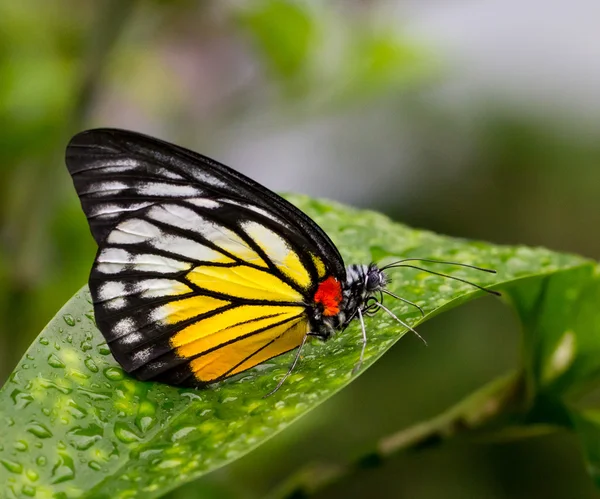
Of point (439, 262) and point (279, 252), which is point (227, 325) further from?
point (439, 262)

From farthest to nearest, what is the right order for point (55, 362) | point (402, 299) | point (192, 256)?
point (192, 256), point (402, 299), point (55, 362)

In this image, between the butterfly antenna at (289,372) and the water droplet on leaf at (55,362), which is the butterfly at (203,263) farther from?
the water droplet on leaf at (55,362)

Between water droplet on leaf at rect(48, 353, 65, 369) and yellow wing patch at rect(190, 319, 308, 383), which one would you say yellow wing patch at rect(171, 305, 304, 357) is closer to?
yellow wing patch at rect(190, 319, 308, 383)

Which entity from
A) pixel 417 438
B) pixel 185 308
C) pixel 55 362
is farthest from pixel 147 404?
pixel 417 438

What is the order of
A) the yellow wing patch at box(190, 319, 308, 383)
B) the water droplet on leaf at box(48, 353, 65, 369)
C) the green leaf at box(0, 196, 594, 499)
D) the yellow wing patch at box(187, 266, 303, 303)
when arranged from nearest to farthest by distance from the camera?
1. the green leaf at box(0, 196, 594, 499)
2. the water droplet on leaf at box(48, 353, 65, 369)
3. the yellow wing patch at box(190, 319, 308, 383)
4. the yellow wing patch at box(187, 266, 303, 303)

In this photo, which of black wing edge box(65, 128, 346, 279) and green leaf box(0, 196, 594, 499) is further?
black wing edge box(65, 128, 346, 279)

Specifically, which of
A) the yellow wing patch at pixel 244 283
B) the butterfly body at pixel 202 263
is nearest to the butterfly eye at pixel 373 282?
the butterfly body at pixel 202 263

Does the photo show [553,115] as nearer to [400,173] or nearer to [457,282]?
[400,173]

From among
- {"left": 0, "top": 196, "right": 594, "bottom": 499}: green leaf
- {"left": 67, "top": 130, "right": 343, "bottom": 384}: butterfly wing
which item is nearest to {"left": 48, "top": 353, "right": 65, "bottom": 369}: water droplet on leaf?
{"left": 0, "top": 196, "right": 594, "bottom": 499}: green leaf
